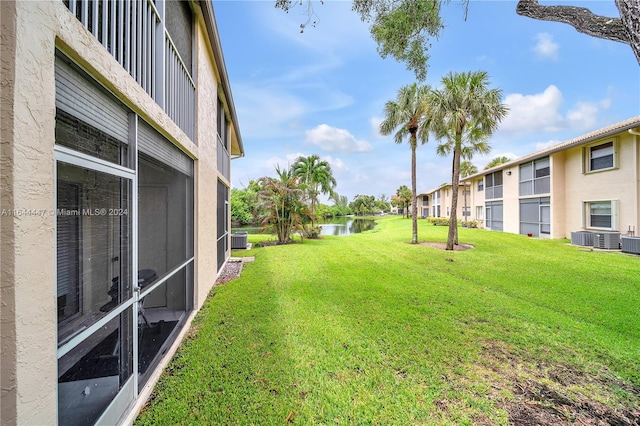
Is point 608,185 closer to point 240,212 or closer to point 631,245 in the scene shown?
point 631,245

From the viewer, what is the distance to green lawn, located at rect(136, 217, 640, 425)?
8.35ft

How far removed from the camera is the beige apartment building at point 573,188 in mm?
11570

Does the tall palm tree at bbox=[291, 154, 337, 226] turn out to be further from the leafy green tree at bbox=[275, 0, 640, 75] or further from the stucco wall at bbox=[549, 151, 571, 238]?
the leafy green tree at bbox=[275, 0, 640, 75]

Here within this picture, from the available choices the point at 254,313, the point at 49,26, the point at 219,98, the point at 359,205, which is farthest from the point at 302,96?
the point at 359,205

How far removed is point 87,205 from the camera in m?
2.05

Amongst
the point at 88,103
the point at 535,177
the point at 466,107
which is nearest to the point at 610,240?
the point at 535,177

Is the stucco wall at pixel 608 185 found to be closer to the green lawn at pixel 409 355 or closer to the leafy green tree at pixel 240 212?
the green lawn at pixel 409 355

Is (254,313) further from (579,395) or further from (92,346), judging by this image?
(579,395)

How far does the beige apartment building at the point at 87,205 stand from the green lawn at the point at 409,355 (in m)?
0.86

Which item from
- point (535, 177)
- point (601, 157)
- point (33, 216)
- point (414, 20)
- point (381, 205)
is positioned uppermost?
point (414, 20)

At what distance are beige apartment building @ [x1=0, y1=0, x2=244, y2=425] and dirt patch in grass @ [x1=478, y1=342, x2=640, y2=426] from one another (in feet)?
12.2

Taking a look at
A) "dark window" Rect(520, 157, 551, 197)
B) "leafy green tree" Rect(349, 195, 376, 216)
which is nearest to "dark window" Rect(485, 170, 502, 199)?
"dark window" Rect(520, 157, 551, 197)

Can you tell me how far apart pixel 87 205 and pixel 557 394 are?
4930 millimetres

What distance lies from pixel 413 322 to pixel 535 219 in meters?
18.1
